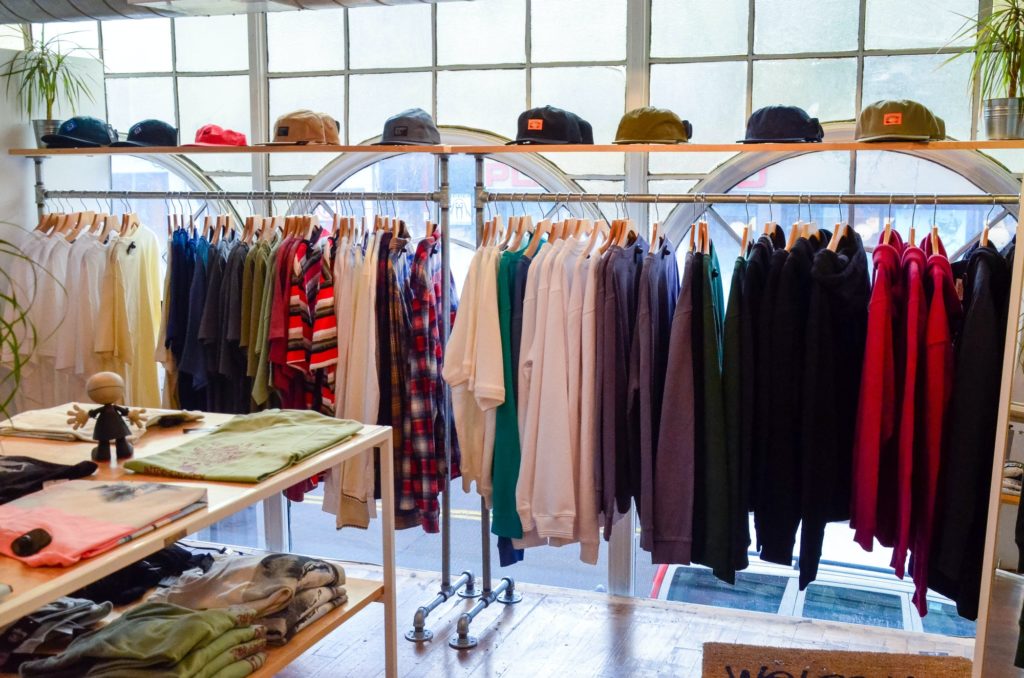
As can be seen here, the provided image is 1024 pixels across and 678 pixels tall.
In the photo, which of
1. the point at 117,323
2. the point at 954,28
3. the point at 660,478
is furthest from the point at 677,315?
the point at 117,323

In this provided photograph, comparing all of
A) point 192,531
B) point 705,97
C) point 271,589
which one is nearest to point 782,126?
point 705,97

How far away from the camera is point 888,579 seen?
3789 millimetres

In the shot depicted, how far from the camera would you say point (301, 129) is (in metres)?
3.49

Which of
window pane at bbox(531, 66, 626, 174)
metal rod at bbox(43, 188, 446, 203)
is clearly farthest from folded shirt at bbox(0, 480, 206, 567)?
window pane at bbox(531, 66, 626, 174)

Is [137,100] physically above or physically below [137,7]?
below

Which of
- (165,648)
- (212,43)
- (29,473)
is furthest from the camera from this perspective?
(212,43)

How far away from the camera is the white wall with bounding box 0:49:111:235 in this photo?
4.01 meters

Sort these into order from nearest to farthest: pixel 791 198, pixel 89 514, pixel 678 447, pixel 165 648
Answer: pixel 89 514 → pixel 165 648 → pixel 678 447 → pixel 791 198

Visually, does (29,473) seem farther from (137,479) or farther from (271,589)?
(271,589)

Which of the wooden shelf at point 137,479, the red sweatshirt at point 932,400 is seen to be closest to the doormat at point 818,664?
the red sweatshirt at point 932,400

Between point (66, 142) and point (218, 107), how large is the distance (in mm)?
668

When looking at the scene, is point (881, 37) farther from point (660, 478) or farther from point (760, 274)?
point (660, 478)

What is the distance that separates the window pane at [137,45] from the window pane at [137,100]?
0.17 ft

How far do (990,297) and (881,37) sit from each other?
1.19 meters
